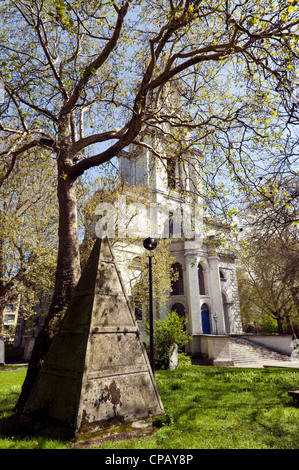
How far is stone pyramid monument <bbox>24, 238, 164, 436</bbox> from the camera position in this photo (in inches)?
162

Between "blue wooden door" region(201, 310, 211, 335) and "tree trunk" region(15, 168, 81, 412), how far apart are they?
2098cm

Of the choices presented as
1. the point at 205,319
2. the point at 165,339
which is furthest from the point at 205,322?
the point at 165,339

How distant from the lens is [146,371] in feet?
16.1

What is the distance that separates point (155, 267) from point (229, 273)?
12.9 meters

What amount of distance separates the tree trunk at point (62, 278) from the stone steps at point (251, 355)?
1690 cm

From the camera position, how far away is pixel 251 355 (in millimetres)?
21516

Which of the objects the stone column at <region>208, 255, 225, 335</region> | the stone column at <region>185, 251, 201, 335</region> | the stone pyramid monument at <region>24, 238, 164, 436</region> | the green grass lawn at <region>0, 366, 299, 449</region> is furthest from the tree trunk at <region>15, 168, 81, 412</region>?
the stone column at <region>208, 255, 225, 335</region>

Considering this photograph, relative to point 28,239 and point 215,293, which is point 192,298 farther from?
point 28,239

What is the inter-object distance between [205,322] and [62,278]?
21.5 meters

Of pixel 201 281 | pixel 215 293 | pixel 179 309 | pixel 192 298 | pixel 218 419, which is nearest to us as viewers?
pixel 218 419

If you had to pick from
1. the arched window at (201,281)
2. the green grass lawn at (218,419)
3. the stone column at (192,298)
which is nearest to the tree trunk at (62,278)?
the green grass lawn at (218,419)

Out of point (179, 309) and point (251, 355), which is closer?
point (251, 355)

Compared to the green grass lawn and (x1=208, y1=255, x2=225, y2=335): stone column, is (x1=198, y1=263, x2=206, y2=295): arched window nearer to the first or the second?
(x1=208, y1=255, x2=225, y2=335): stone column

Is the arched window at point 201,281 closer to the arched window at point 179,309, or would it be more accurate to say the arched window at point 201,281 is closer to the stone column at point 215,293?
the stone column at point 215,293
